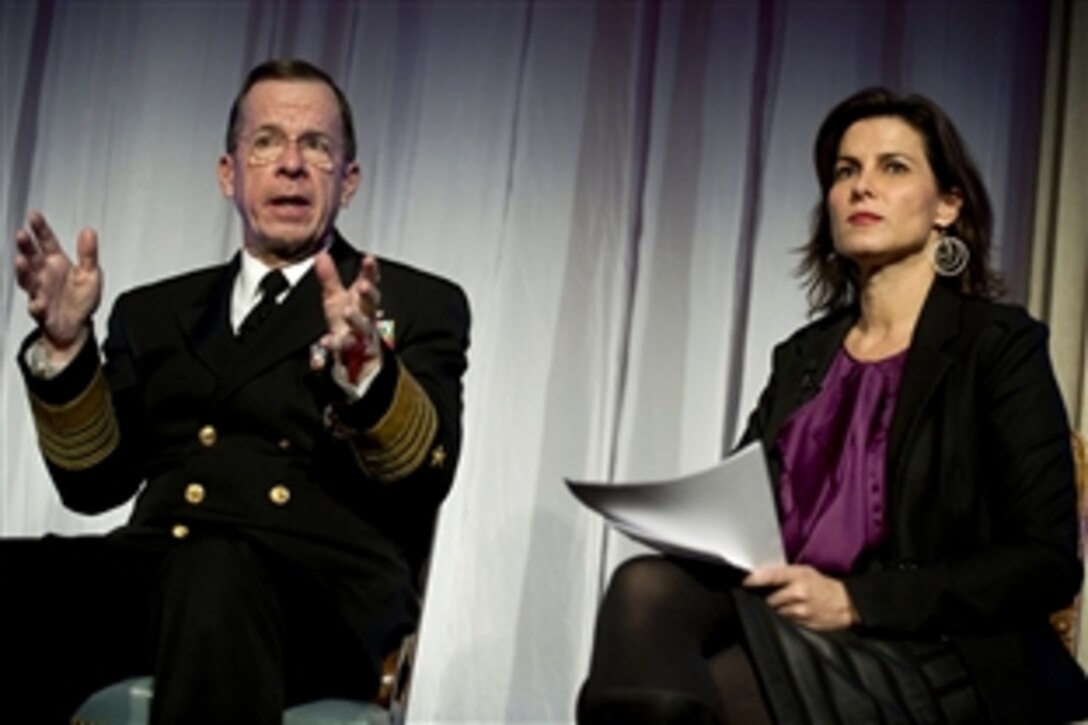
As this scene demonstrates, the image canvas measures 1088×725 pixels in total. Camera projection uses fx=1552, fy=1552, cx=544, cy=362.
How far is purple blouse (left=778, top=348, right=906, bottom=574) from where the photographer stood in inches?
75.3

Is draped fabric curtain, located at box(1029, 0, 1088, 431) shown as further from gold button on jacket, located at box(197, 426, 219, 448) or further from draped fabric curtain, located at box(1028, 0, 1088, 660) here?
gold button on jacket, located at box(197, 426, 219, 448)

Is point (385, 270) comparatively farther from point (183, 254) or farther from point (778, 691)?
point (183, 254)

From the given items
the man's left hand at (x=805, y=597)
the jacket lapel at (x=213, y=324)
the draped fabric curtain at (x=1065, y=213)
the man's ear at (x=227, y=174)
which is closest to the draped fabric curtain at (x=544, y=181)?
the draped fabric curtain at (x=1065, y=213)

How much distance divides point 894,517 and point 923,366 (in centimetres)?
20

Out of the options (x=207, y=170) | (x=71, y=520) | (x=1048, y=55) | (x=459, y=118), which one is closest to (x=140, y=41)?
(x=207, y=170)

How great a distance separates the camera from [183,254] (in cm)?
333

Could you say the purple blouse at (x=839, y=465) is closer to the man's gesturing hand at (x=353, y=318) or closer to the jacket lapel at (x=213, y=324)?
the man's gesturing hand at (x=353, y=318)

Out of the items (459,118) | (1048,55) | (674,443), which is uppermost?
(1048,55)

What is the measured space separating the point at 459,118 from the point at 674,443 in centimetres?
84

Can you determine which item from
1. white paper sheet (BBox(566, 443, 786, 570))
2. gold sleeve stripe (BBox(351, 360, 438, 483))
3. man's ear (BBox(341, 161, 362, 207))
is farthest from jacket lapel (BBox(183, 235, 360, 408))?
white paper sheet (BBox(566, 443, 786, 570))

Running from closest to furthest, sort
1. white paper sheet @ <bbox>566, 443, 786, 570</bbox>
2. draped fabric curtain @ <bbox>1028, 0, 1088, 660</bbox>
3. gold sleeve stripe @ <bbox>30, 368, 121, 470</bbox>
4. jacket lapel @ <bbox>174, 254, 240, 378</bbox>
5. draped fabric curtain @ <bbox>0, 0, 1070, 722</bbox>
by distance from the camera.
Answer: white paper sheet @ <bbox>566, 443, 786, 570</bbox>
gold sleeve stripe @ <bbox>30, 368, 121, 470</bbox>
jacket lapel @ <bbox>174, 254, 240, 378</bbox>
draped fabric curtain @ <bbox>1028, 0, 1088, 660</bbox>
draped fabric curtain @ <bbox>0, 0, 1070, 722</bbox>

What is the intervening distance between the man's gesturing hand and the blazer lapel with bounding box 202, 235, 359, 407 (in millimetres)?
285

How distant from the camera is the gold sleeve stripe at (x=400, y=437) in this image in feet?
6.08

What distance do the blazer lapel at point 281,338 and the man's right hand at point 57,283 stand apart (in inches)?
8.2
